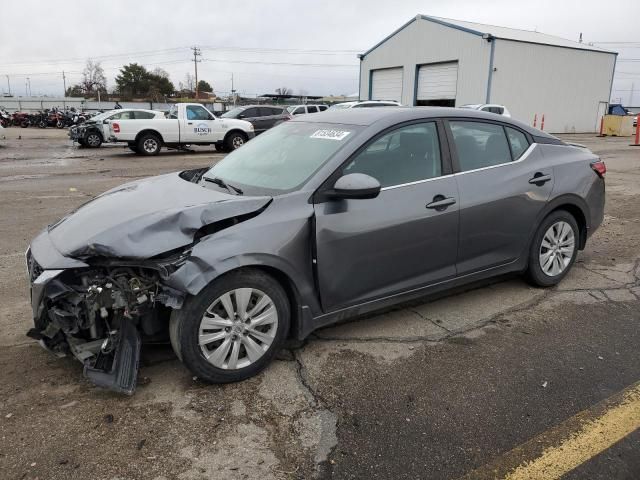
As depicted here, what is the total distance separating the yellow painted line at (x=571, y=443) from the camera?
2.38 m

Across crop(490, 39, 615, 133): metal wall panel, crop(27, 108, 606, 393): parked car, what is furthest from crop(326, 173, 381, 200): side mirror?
crop(490, 39, 615, 133): metal wall panel

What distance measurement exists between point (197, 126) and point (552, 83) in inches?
1039

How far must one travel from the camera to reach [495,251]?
415 cm

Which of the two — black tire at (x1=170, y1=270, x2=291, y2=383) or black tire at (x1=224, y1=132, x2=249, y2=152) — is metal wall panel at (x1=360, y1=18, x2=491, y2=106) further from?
black tire at (x1=170, y1=270, x2=291, y2=383)

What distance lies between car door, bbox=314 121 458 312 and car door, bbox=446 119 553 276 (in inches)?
5.7

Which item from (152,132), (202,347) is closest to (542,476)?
(202,347)

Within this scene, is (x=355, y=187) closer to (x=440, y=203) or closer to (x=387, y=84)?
(x=440, y=203)

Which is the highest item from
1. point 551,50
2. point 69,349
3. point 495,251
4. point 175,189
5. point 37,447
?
point 551,50

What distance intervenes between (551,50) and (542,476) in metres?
36.6

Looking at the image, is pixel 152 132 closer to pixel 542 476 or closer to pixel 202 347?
pixel 202 347

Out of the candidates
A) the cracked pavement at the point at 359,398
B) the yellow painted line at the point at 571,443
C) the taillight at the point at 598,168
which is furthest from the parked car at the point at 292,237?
the yellow painted line at the point at 571,443

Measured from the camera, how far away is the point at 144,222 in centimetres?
304

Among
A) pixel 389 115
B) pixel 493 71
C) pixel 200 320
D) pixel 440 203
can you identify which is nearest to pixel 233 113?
pixel 389 115

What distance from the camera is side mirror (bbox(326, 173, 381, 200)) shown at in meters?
3.18
